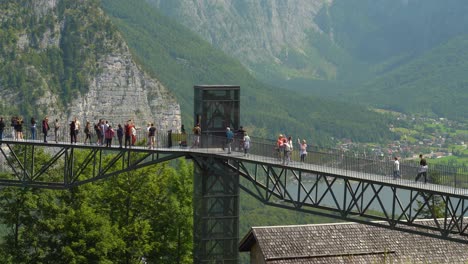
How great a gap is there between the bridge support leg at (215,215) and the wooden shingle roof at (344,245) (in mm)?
2491

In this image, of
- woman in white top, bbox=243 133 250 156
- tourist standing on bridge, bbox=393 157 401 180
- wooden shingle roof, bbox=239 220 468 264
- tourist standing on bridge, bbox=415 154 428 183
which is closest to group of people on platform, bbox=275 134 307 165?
woman in white top, bbox=243 133 250 156

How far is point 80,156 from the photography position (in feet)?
265

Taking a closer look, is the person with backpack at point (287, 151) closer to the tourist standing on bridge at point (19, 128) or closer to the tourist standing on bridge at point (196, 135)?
the tourist standing on bridge at point (196, 135)

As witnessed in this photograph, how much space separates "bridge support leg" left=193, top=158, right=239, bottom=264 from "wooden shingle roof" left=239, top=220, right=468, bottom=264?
2.49m

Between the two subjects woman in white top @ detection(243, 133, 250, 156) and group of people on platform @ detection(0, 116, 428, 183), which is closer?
group of people on platform @ detection(0, 116, 428, 183)

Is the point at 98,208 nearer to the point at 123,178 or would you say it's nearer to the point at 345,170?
the point at 123,178

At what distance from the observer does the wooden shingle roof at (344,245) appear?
67.9m

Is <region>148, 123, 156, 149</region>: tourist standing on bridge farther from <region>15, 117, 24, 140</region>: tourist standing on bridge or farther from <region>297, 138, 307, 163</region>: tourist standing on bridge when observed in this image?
<region>297, 138, 307, 163</region>: tourist standing on bridge

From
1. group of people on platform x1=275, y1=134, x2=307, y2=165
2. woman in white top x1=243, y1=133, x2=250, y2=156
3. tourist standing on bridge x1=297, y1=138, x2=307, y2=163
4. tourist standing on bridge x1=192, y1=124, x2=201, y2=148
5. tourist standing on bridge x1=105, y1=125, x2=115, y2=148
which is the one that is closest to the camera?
group of people on platform x1=275, y1=134, x2=307, y2=165

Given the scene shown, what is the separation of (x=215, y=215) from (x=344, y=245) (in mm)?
8628

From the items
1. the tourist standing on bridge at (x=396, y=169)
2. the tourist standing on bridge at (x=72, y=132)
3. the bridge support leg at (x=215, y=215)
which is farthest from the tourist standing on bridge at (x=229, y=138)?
the tourist standing on bridge at (x=396, y=169)

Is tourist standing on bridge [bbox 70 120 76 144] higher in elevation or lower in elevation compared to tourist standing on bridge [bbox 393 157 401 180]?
higher

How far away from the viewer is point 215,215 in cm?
6638

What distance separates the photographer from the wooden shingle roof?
223ft
